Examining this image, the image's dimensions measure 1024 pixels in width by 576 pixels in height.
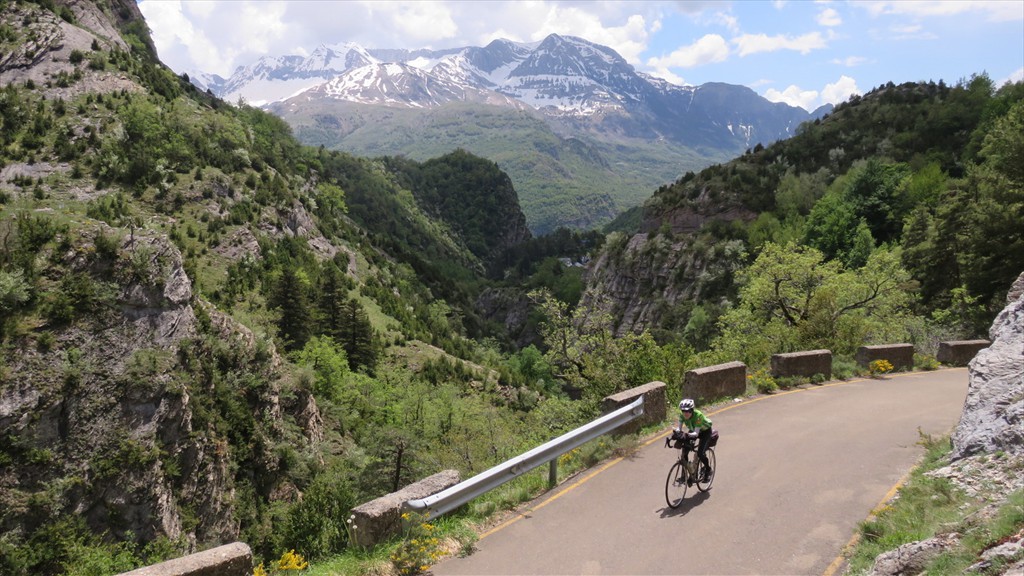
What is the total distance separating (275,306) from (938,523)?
30.6m

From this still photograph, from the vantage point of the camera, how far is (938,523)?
5.70 metres

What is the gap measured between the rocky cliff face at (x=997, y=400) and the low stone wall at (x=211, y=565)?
322 inches

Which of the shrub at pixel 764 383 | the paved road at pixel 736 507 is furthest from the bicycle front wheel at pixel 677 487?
the shrub at pixel 764 383

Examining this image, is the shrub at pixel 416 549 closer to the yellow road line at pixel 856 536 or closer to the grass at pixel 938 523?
the yellow road line at pixel 856 536

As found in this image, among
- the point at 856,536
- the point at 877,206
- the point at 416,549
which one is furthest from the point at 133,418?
the point at 877,206

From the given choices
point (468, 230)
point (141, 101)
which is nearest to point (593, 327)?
point (141, 101)

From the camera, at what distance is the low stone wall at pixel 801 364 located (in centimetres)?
A: 1370

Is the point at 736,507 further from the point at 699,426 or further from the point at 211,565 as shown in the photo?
the point at 211,565

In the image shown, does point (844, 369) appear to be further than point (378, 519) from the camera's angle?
Yes

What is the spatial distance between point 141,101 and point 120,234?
31608 millimetres

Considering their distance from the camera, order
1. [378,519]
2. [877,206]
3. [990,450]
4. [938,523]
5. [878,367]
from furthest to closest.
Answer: [877,206] → [878,367] → [990,450] → [378,519] → [938,523]

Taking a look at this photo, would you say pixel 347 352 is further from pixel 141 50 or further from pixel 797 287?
pixel 141 50

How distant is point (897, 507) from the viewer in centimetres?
662

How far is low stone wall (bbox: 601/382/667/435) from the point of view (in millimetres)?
9399
